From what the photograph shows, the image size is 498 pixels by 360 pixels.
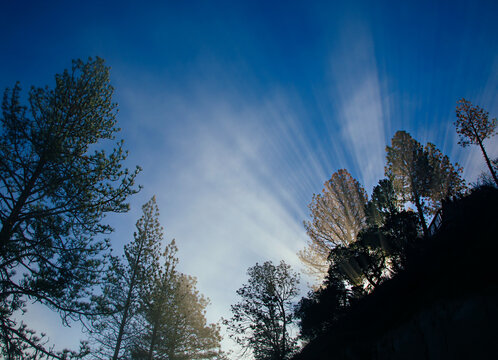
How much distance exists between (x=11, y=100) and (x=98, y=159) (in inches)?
132

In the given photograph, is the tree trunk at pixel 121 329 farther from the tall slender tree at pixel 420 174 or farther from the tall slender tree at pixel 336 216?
the tall slender tree at pixel 420 174

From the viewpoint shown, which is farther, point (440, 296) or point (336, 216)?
point (336, 216)

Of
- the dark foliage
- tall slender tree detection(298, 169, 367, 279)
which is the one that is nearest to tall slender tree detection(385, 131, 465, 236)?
tall slender tree detection(298, 169, 367, 279)

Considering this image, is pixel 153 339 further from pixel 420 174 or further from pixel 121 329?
pixel 420 174

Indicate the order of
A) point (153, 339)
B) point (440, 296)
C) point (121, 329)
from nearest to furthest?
1. point (440, 296)
2. point (121, 329)
3. point (153, 339)

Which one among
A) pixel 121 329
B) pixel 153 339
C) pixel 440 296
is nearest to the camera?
pixel 440 296

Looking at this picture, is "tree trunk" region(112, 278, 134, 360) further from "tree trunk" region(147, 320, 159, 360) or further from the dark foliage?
the dark foliage

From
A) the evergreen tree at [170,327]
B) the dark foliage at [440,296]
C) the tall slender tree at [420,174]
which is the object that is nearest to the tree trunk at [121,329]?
the evergreen tree at [170,327]

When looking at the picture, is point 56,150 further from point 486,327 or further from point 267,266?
point 267,266

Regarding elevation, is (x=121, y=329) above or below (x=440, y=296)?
above

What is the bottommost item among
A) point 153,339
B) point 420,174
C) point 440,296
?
point 440,296

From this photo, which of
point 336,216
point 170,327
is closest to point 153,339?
point 170,327

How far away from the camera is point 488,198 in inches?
279

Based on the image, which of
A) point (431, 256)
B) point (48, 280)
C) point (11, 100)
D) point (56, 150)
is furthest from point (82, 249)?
point (431, 256)
